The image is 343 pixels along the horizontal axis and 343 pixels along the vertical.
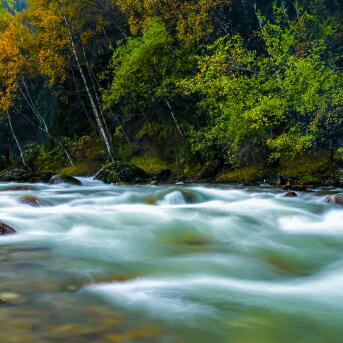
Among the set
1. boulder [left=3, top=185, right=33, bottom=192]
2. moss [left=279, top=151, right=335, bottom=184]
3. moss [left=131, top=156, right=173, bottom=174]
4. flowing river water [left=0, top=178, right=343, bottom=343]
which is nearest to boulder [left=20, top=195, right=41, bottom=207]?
flowing river water [left=0, top=178, right=343, bottom=343]

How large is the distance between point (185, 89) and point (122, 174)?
465 centimetres

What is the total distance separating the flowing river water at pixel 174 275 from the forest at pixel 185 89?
5445mm

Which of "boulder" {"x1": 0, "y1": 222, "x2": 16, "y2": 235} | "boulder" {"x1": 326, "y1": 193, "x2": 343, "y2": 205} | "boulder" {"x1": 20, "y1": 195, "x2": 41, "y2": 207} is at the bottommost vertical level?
"boulder" {"x1": 326, "y1": 193, "x2": 343, "y2": 205}

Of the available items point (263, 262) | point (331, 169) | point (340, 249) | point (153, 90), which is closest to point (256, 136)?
point (331, 169)

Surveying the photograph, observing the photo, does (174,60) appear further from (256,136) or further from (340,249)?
(340,249)

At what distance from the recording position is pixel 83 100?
27328 millimetres

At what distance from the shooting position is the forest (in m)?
14.7

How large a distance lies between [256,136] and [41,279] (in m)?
12.3

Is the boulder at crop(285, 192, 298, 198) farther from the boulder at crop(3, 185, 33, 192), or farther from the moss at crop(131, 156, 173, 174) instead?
the boulder at crop(3, 185, 33, 192)

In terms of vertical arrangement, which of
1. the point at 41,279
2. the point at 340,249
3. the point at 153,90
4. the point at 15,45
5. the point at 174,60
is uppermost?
the point at 15,45

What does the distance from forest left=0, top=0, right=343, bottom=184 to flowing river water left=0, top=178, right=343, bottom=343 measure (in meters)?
5.45

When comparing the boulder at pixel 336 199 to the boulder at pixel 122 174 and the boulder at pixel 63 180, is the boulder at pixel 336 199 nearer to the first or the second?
the boulder at pixel 122 174

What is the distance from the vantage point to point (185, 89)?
725 inches

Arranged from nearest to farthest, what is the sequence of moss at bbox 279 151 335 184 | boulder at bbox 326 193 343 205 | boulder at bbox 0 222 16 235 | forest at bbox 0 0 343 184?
boulder at bbox 0 222 16 235 → boulder at bbox 326 193 343 205 → moss at bbox 279 151 335 184 → forest at bbox 0 0 343 184
